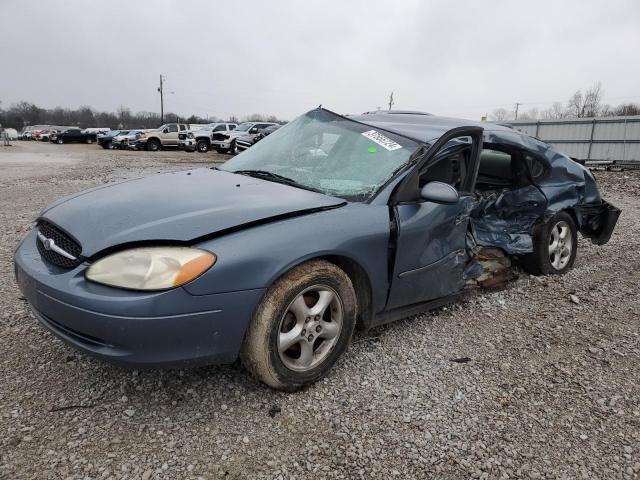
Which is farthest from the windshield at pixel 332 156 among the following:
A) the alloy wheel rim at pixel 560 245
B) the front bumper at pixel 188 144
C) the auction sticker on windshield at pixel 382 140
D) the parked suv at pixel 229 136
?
the front bumper at pixel 188 144

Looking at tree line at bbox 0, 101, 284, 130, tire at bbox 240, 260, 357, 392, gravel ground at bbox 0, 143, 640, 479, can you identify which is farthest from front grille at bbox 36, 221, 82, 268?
tree line at bbox 0, 101, 284, 130

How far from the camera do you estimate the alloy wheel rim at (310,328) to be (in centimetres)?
238

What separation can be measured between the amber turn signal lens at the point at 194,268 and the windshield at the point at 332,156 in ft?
3.22

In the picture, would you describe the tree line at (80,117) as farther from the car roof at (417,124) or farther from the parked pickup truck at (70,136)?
the car roof at (417,124)

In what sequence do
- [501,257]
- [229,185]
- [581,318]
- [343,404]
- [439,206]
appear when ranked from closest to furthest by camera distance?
[343,404] < [229,185] < [439,206] < [581,318] < [501,257]

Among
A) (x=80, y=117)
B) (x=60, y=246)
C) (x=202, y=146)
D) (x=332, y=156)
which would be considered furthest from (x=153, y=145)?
(x=80, y=117)

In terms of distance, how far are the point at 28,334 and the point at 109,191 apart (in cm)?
108

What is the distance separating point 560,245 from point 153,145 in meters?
28.4

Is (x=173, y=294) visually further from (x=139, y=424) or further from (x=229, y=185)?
(x=229, y=185)

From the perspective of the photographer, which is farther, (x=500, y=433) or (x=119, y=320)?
(x=500, y=433)

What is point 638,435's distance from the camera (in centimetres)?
225

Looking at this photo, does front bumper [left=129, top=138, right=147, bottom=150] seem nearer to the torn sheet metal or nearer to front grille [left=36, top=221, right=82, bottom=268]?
the torn sheet metal

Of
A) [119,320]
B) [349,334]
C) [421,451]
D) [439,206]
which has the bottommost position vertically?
[421,451]

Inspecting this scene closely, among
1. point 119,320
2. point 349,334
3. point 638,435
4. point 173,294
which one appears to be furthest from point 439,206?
point 119,320
